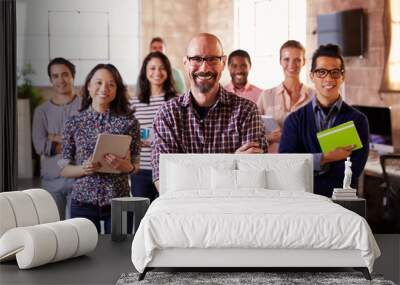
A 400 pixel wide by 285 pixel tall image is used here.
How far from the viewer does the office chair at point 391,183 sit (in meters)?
8.78

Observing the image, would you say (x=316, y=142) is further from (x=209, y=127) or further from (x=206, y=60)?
(x=206, y=60)

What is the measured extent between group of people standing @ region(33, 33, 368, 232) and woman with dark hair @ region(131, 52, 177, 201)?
0.01m

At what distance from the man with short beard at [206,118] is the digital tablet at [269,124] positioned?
73 mm

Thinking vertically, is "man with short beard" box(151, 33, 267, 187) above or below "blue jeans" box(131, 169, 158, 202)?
above

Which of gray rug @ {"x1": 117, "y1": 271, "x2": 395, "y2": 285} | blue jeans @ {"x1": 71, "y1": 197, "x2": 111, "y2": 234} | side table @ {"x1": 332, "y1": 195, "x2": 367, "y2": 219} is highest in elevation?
side table @ {"x1": 332, "y1": 195, "x2": 367, "y2": 219}

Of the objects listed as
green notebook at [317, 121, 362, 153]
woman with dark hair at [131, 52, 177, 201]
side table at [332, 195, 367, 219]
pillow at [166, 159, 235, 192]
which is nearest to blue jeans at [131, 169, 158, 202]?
woman with dark hair at [131, 52, 177, 201]

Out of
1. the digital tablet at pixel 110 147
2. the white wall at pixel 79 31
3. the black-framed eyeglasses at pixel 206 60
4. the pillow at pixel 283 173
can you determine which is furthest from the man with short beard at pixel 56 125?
the pillow at pixel 283 173

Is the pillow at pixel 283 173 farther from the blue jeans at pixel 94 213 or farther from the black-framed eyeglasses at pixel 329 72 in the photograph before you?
the blue jeans at pixel 94 213

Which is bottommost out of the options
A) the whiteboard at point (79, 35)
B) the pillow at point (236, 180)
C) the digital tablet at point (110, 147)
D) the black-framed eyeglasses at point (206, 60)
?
the pillow at point (236, 180)

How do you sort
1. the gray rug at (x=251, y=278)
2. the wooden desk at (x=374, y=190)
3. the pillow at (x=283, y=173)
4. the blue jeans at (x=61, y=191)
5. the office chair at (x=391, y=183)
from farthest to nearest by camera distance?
the blue jeans at (x=61, y=191) < the wooden desk at (x=374, y=190) < the office chair at (x=391, y=183) < the pillow at (x=283, y=173) < the gray rug at (x=251, y=278)

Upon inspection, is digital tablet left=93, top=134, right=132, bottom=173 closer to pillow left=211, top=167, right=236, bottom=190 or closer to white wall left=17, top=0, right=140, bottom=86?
white wall left=17, top=0, right=140, bottom=86

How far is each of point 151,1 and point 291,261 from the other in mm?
3697

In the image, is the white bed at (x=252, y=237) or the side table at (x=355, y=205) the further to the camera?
the side table at (x=355, y=205)

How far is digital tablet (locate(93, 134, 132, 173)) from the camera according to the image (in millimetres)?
9023
